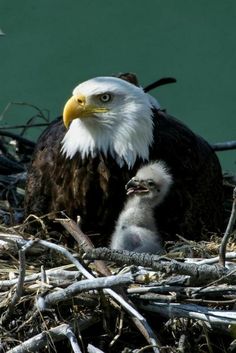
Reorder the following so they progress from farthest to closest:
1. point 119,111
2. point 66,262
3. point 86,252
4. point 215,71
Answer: point 215,71 → point 119,111 → point 66,262 → point 86,252

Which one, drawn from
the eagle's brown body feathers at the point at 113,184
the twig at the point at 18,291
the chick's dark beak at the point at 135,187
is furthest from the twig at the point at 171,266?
the eagle's brown body feathers at the point at 113,184

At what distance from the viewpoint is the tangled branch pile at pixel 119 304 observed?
569cm

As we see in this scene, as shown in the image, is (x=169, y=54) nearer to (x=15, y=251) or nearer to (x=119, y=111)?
(x=119, y=111)

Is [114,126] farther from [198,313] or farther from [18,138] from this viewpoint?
[198,313]

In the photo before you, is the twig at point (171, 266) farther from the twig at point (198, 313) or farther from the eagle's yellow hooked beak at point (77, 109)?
the eagle's yellow hooked beak at point (77, 109)

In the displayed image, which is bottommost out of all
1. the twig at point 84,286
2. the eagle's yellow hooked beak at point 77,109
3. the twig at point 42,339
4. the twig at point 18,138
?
the twig at point 42,339

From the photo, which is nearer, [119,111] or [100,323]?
[100,323]

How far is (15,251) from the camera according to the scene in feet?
20.5

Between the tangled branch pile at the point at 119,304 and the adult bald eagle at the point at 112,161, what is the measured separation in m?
0.71

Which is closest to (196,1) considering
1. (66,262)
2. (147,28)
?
(147,28)

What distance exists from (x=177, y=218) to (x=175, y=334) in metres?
1.01

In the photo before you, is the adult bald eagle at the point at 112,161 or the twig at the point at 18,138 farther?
the twig at the point at 18,138

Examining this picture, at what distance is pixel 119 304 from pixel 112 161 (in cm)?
108

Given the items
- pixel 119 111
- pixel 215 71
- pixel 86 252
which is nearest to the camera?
pixel 86 252
